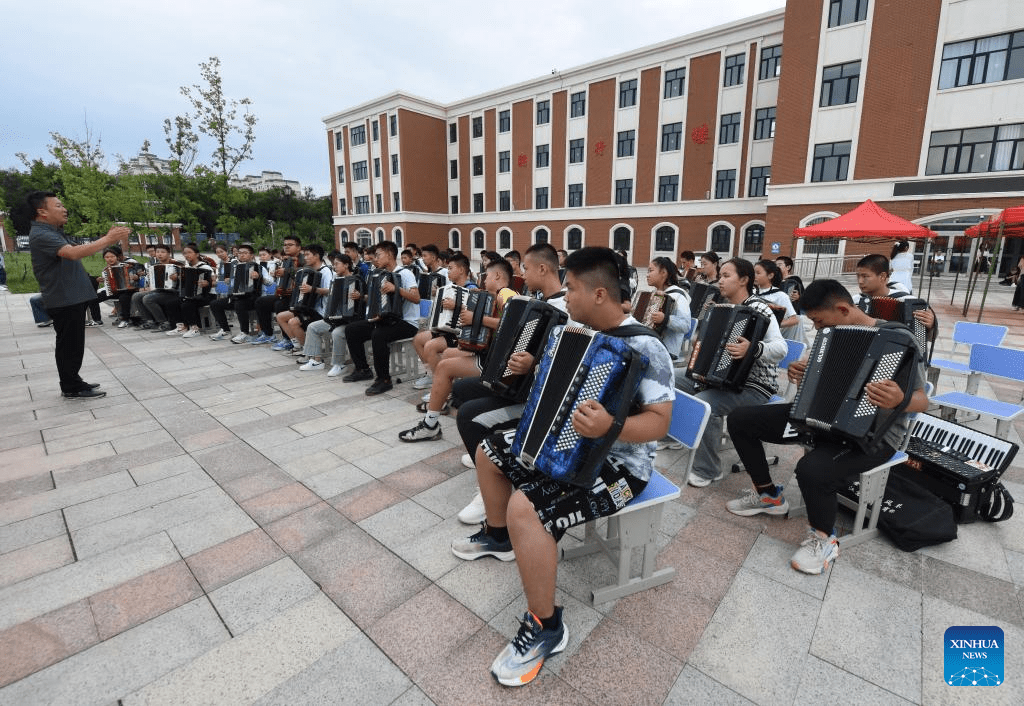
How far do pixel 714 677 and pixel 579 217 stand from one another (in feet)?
104

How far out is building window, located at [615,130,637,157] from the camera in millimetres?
28922

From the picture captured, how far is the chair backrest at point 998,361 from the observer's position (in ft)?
13.8

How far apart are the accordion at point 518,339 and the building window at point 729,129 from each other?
27483 millimetres

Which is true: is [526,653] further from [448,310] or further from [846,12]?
[846,12]

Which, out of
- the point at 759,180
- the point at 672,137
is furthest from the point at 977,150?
the point at 672,137

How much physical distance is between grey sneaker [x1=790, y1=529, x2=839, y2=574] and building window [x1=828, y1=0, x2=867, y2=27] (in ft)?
83.1

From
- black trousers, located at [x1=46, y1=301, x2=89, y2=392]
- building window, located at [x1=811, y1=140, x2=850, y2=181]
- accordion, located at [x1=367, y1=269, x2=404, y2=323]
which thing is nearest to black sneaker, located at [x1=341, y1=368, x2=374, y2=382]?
accordion, located at [x1=367, y1=269, x2=404, y2=323]

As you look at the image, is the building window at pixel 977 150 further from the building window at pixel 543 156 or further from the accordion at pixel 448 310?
the accordion at pixel 448 310

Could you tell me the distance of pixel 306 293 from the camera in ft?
25.3

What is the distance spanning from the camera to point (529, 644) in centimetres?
202

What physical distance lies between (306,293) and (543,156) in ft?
94.3

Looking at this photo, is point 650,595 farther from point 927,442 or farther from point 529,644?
point 927,442

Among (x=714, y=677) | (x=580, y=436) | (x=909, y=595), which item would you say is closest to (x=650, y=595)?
(x=714, y=677)

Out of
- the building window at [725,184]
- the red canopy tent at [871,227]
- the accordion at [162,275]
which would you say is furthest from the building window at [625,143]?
the accordion at [162,275]
